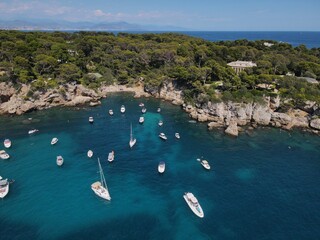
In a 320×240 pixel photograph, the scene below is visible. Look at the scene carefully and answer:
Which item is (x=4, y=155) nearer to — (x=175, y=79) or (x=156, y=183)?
(x=156, y=183)

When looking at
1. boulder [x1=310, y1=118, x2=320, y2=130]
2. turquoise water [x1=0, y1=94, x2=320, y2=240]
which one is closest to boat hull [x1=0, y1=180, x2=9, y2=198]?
turquoise water [x1=0, y1=94, x2=320, y2=240]

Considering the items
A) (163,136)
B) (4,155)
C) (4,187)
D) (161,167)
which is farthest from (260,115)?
(4,155)

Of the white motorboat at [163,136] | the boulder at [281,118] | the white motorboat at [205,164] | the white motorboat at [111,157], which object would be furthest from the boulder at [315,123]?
the white motorboat at [111,157]

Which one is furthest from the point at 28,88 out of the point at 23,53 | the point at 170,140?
the point at 170,140

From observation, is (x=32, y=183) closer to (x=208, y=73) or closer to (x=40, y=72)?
(x=40, y=72)

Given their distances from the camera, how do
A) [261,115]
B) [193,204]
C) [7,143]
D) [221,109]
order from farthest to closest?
[221,109] < [261,115] < [7,143] < [193,204]

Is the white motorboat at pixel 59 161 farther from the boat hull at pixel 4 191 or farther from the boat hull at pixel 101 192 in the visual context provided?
the boat hull at pixel 101 192
